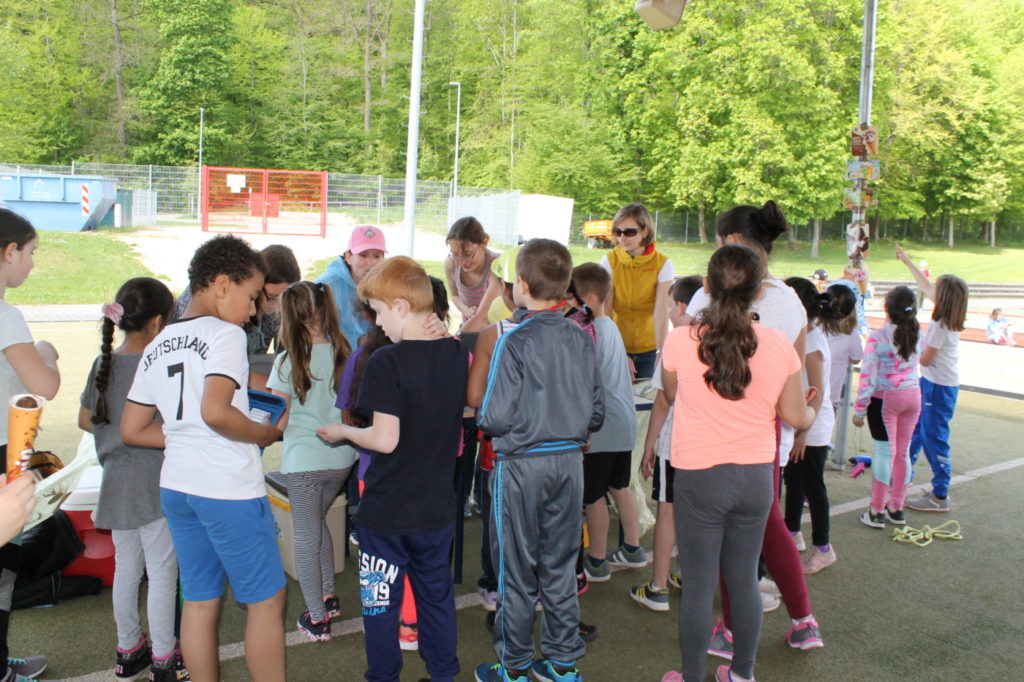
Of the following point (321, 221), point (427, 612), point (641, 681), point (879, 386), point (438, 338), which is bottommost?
point (641, 681)

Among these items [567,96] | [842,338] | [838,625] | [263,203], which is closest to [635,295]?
[842,338]

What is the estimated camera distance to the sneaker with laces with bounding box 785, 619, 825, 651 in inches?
138

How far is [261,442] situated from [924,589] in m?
3.62

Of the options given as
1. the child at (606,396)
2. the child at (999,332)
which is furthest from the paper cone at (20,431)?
the child at (999,332)

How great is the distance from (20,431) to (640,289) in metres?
4.00

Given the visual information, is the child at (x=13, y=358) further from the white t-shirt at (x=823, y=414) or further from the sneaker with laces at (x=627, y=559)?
the white t-shirt at (x=823, y=414)

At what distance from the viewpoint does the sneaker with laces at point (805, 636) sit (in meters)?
3.51

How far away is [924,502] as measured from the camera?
5504 mm

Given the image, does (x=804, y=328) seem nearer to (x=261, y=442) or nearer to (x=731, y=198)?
(x=261, y=442)

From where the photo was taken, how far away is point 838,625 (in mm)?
3791

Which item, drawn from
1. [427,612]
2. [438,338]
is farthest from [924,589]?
[438,338]

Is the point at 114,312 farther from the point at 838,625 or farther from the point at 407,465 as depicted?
the point at 838,625

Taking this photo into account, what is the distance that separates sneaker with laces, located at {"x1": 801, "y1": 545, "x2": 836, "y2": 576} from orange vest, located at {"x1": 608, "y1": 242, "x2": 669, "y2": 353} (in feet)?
5.47

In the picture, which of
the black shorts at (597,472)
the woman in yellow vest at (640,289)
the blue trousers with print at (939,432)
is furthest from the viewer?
the blue trousers with print at (939,432)
